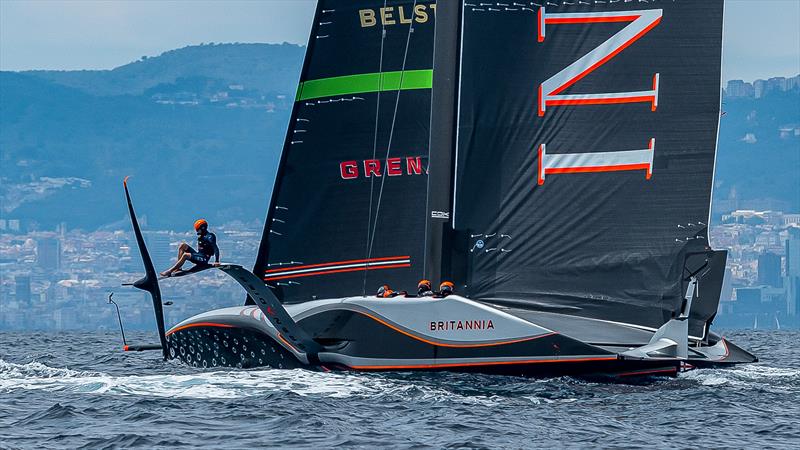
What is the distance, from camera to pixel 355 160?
22797 mm

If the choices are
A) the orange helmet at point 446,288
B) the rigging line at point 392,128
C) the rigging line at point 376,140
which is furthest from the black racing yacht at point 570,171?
the rigging line at point 376,140

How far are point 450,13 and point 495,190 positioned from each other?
2.64 metres

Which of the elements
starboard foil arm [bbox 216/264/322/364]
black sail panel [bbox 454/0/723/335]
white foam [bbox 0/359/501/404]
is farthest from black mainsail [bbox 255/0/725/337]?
white foam [bbox 0/359/501/404]

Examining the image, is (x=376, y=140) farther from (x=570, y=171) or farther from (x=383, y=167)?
(x=570, y=171)

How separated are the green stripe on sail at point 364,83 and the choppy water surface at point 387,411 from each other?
473 centimetres

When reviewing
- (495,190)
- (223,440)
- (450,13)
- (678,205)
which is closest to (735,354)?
(678,205)

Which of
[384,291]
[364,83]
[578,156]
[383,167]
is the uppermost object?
[364,83]

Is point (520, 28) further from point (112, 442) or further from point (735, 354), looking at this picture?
A: point (112, 442)

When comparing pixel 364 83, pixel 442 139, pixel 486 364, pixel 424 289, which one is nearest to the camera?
pixel 486 364

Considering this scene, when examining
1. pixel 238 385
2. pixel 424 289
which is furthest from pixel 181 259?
pixel 424 289

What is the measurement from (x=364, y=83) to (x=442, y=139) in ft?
7.75

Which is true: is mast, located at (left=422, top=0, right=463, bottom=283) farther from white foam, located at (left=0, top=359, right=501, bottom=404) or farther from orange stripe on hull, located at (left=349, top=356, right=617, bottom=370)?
white foam, located at (left=0, top=359, right=501, bottom=404)

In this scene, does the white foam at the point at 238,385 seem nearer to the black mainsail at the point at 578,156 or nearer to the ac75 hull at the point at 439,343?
the ac75 hull at the point at 439,343

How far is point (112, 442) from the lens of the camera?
1548 centimetres
